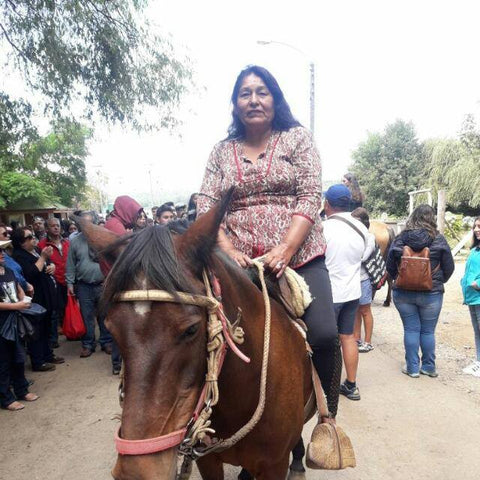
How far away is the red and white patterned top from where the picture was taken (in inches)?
88.4

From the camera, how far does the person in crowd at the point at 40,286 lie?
581 cm

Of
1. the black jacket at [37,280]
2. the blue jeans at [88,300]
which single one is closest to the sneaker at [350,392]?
the blue jeans at [88,300]

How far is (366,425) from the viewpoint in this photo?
3979 mm

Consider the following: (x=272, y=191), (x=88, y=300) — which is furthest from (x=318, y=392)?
(x=88, y=300)

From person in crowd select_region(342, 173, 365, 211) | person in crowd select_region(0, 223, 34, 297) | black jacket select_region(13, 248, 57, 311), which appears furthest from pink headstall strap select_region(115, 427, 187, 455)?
person in crowd select_region(342, 173, 365, 211)

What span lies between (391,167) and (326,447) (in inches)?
1433

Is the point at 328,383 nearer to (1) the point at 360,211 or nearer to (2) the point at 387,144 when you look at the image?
(1) the point at 360,211

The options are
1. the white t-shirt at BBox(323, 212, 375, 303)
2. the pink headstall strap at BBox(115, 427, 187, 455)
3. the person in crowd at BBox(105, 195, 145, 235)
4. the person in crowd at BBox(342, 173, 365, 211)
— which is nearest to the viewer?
the pink headstall strap at BBox(115, 427, 187, 455)

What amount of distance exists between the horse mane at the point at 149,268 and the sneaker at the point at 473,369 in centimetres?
513

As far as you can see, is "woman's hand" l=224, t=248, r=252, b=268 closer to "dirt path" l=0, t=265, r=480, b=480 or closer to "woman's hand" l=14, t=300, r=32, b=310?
"dirt path" l=0, t=265, r=480, b=480

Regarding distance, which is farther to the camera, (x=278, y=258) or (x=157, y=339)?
(x=278, y=258)

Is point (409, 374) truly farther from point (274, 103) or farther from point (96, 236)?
point (96, 236)

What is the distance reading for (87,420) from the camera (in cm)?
428

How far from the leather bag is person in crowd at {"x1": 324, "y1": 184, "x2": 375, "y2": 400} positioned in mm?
1912
